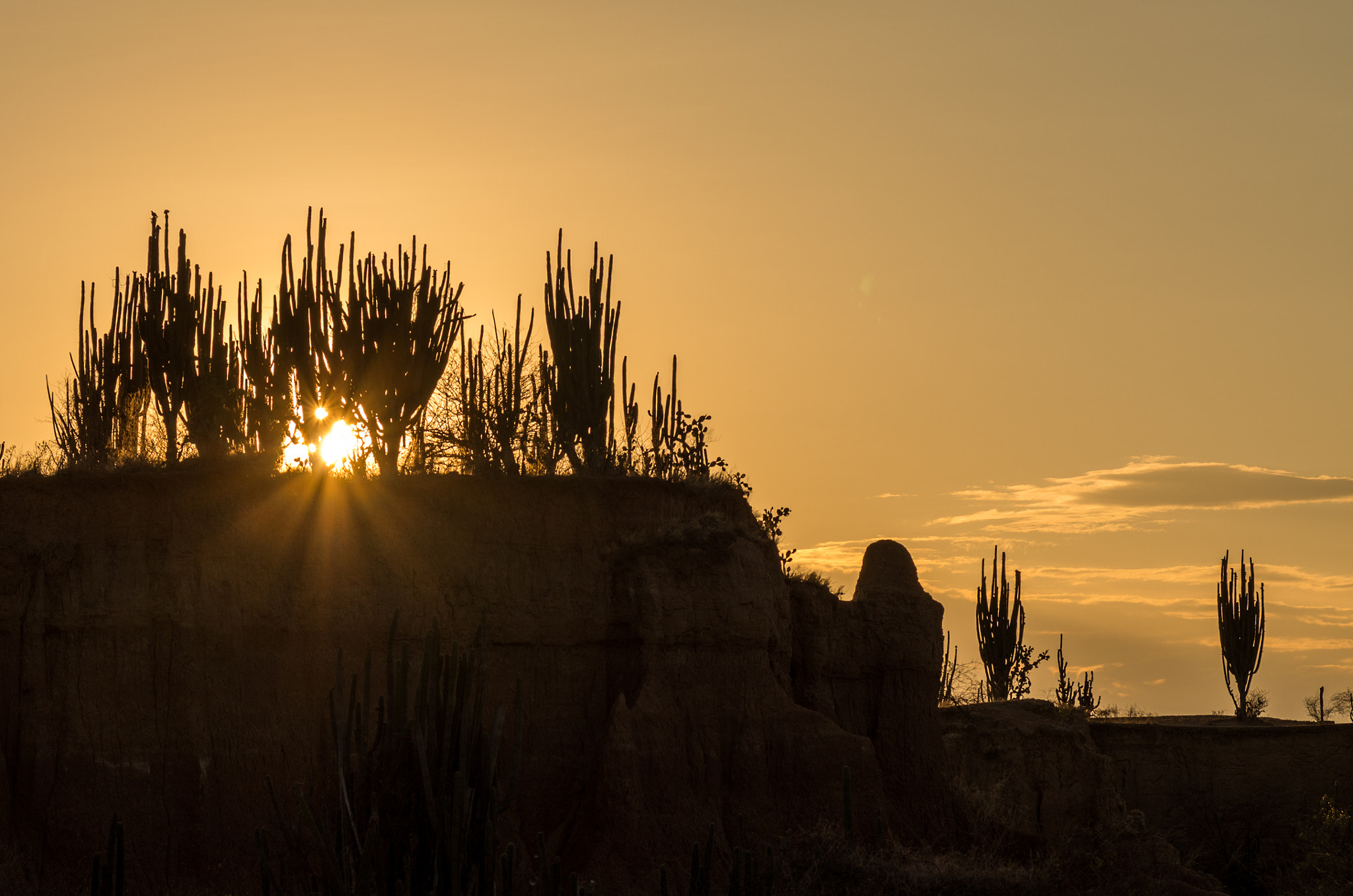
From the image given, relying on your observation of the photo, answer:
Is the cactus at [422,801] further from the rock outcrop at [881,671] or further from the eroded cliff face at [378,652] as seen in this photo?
the rock outcrop at [881,671]

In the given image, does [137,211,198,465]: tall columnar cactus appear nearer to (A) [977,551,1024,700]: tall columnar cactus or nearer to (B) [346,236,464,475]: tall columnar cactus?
(B) [346,236,464,475]: tall columnar cactus

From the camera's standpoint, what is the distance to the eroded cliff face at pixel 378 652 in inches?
725

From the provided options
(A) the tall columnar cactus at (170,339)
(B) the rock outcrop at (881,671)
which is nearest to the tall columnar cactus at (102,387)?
(A) the tall columnar cactus at (170,339)

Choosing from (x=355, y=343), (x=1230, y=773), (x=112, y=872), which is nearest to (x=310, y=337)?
(x=355, y=343)

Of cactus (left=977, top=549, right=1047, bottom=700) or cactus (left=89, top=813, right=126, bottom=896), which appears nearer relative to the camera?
cactus (left=89, top=813, right=126, bottom=896)

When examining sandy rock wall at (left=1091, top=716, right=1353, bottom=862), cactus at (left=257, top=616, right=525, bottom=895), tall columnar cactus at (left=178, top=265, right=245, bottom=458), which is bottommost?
sandy rock wall at (left=1091, top=716, right=1353, bottom=862)

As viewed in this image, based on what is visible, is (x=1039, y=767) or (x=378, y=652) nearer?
(x=378, y=652)

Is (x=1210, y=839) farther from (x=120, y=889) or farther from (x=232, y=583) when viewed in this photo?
(x=120, y=889)

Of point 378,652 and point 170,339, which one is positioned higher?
point 170,339

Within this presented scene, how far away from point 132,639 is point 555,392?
8089 mm

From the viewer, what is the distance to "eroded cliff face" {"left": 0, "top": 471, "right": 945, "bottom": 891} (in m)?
18.4

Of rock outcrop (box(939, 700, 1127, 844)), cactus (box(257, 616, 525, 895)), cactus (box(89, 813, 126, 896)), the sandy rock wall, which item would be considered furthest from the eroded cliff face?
the sandy rock wall

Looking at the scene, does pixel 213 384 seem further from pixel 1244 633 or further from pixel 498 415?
pixel 1244 633

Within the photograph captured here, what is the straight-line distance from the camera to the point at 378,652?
19547 mm
